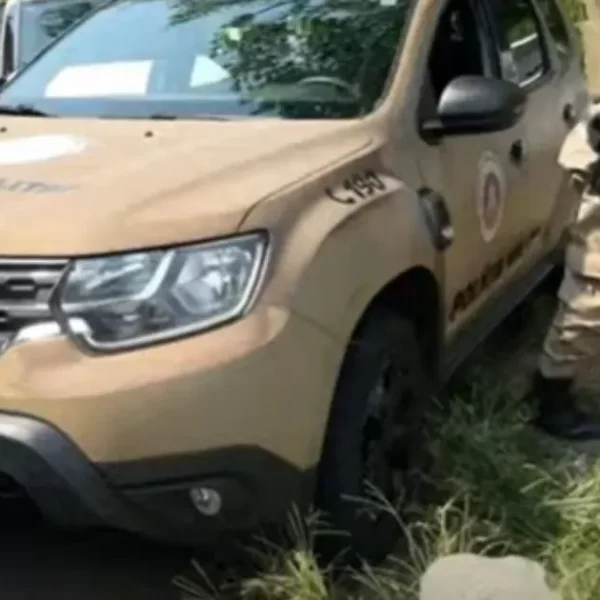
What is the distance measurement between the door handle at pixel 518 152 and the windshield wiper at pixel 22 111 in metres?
1.62

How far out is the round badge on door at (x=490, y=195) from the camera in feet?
16.3

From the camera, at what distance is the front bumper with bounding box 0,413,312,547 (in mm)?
3434

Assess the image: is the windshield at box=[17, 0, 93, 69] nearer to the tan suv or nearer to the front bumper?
the tan suv

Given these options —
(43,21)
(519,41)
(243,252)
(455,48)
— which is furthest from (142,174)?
(43,21)

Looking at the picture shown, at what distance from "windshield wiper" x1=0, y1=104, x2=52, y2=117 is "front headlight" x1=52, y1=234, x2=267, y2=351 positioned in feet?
4.55

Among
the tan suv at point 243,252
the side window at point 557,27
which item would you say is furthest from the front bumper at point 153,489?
the side window at point 557,27

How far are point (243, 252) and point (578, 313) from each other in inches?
73.7

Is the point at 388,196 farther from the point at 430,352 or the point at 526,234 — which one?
the point at 526,234

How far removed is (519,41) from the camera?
5.96 m

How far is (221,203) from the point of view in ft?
12.0

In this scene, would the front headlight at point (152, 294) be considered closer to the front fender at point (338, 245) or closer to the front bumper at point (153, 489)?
the front fender at point (338, 245)

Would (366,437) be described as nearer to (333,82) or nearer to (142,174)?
(142,174)

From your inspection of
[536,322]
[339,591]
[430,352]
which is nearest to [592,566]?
[339,591]

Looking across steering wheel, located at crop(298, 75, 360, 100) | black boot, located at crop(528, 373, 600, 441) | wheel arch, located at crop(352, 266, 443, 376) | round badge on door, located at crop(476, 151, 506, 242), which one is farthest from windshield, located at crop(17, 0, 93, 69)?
wheel arch, located at crop(352, 266, 443, 376)
